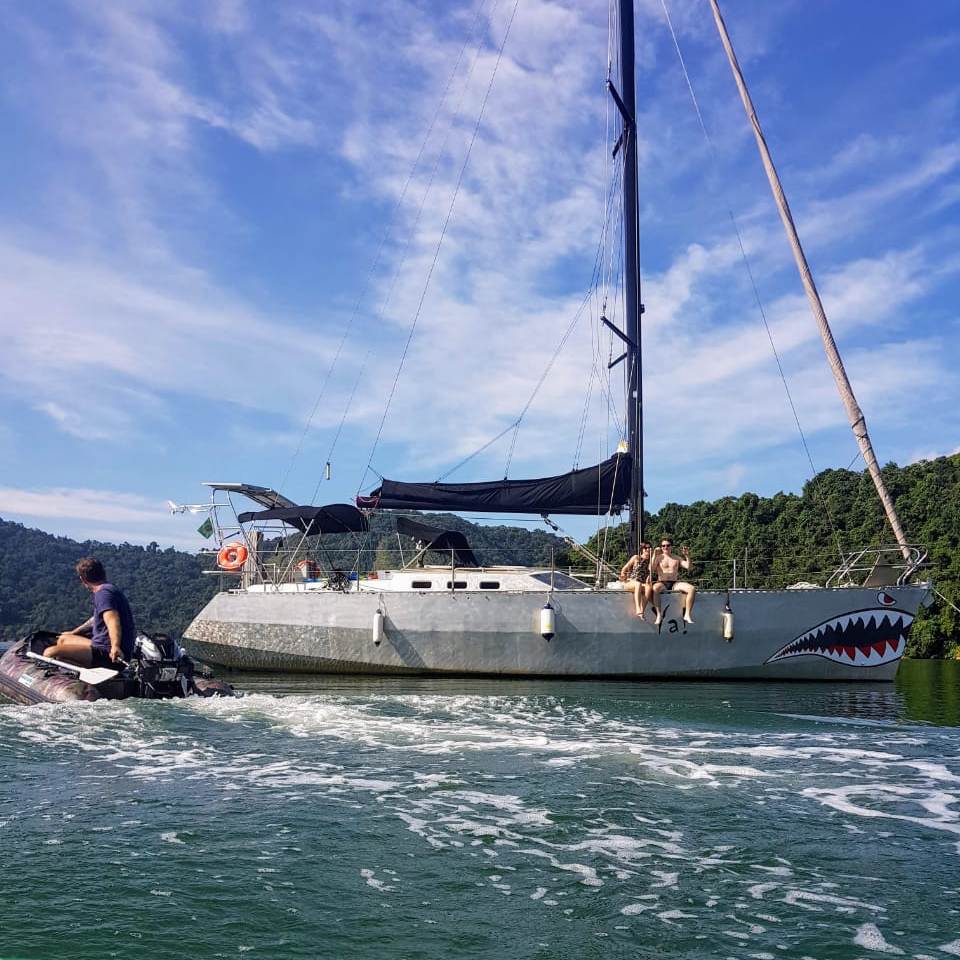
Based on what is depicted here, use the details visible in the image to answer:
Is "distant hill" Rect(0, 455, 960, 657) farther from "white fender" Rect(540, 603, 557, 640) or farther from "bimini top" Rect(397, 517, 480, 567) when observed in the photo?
"white fender" Rect(540, 603, 557, 640)

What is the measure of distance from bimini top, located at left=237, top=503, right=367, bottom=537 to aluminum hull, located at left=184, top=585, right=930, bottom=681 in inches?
135

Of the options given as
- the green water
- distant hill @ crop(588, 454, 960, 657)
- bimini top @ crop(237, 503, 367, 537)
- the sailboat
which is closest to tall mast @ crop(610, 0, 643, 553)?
the sailboat

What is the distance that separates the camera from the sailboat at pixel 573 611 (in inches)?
655

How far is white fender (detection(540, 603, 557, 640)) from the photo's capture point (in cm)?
1642

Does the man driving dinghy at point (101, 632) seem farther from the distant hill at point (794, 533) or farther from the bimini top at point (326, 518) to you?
the bimini top at point (326, 518)

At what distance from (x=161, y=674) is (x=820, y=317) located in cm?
1387

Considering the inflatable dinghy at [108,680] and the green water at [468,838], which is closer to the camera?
the green water at [468,838]

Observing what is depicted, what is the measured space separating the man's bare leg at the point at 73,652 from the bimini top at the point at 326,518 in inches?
375

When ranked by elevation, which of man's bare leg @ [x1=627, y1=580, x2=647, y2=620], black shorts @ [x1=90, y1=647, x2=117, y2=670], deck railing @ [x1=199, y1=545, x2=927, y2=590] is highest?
deck railing @ [x1=199, y1=545, x2=927, y2=590]

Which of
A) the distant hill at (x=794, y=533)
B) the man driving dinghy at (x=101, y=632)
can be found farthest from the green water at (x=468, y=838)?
the distant hill at (x=794, y=533)

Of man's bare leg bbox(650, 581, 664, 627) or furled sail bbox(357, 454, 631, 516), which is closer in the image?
man's bare leg bbox(650, 581, 664, 627)

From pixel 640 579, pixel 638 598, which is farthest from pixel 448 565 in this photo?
pixel 638 598

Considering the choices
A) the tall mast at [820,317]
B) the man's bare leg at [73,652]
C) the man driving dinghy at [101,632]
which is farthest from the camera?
the tall mast at [820,317]

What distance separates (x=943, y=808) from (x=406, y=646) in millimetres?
12407
